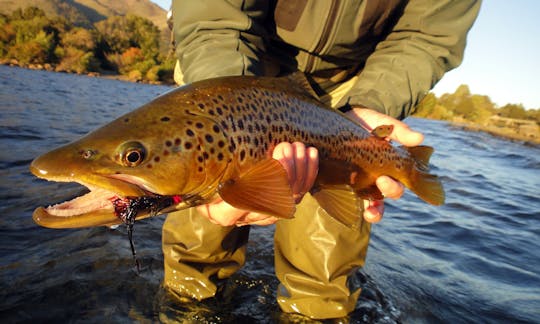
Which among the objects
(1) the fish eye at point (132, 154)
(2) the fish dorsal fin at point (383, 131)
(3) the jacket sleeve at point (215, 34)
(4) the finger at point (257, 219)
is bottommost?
(4) the finger at point (257, 219)

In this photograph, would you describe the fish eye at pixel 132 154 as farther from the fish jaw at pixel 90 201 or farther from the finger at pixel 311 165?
the finger at pixel 311 165

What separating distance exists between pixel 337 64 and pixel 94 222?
2602 millimetres

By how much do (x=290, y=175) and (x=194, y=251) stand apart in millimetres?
1481

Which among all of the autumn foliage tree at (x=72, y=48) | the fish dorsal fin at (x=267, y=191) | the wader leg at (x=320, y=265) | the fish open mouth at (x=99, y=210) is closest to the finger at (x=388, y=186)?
the wader leg at (x=320, y=265)

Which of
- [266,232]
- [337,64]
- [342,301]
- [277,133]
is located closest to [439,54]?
[337,64]

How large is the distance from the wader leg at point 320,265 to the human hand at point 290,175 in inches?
35.7

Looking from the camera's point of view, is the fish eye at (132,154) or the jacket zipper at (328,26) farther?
the jacket zipper at (328,26)

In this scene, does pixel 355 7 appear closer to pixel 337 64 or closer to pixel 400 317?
pixel 337 64

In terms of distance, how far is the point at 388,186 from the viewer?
240 centimetres

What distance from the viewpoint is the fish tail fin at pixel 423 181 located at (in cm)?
258

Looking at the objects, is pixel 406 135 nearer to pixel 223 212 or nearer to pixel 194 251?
pixel 223 212

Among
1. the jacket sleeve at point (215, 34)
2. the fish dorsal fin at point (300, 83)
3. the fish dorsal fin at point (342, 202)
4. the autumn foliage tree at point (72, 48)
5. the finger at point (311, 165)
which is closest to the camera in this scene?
the finger at point (311, 165)

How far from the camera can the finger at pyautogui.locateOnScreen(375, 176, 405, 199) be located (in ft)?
7.89

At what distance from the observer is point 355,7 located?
2729mm
